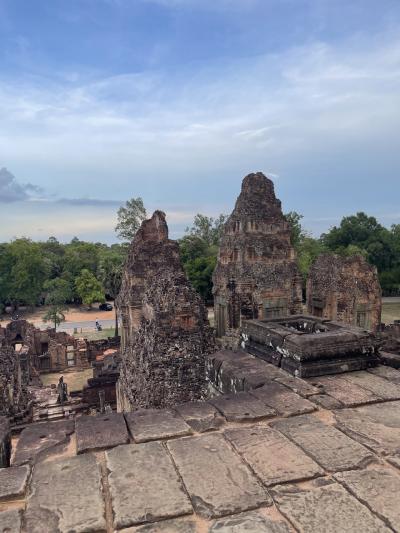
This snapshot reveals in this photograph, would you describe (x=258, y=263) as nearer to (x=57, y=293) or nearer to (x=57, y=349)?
(x=57, y=349)

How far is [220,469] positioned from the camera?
2350mm

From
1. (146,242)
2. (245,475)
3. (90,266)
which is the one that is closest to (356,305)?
(146,242)

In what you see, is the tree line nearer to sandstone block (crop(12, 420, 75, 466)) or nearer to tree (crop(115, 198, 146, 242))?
tree (crop(115, 198, 146, 242))

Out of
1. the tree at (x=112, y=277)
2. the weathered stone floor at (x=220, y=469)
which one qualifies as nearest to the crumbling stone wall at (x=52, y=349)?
the tree at (x=112, y=277)

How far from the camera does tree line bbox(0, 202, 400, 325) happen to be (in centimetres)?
3344

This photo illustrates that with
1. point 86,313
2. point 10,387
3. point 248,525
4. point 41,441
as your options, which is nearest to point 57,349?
point 10,387

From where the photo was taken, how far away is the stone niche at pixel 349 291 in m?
15.8

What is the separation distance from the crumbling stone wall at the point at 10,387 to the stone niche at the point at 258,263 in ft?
A: 20.9

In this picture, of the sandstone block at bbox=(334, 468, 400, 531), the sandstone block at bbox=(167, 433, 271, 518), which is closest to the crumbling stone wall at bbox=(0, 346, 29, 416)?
the sandstone block at bbox=(167, 433, 271, 518)

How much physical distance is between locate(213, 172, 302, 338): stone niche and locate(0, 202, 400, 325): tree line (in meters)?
18.4

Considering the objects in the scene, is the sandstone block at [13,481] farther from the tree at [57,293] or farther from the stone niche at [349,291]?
the tree at [57,293]

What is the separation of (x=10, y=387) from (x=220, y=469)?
1027 centimetres

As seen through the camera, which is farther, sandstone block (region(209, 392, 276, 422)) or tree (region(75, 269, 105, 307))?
tree (region(75, 269, 105, 307))

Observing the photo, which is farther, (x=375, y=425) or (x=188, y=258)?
(x=188, y=258)
